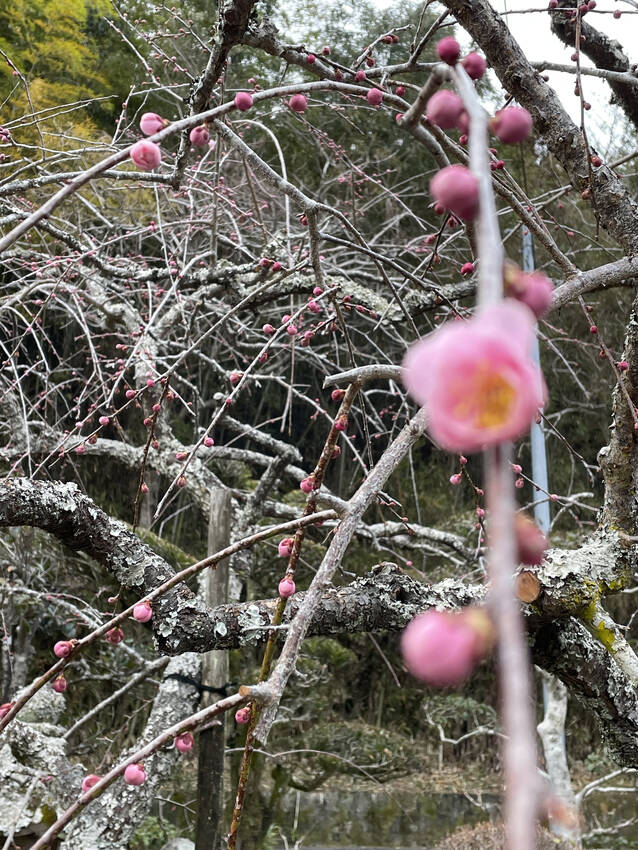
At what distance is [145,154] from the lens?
0.41 m

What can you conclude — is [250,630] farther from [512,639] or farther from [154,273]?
[154,273]

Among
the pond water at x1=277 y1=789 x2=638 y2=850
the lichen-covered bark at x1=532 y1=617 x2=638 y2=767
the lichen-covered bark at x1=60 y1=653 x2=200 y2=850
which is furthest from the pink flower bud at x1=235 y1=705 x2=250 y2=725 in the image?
the pond water at x1=277 y1=789 x2=638 y2=850

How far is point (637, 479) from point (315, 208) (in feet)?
2.10

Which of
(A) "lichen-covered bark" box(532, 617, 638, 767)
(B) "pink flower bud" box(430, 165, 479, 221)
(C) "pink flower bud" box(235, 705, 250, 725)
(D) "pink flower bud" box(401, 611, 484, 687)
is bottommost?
(D) "pink flower bud" box(401, 611, 484, 687)

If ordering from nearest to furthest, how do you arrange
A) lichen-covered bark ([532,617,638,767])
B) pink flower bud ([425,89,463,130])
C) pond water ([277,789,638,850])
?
pink flower bud ([425,89,463,130]), lichen-covered bark ([532,617,638,767]), pond water ([277,789,638,850])

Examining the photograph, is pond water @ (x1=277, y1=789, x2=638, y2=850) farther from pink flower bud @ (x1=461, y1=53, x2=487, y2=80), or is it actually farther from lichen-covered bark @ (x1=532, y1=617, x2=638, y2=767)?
pink flower bud @ (x1=461, y1=53, x2=487, y2=80)

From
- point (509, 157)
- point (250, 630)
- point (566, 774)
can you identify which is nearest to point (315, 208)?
point (250, 630)

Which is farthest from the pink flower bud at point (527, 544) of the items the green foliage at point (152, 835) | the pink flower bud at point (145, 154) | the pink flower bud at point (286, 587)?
the green foliage at point (152, 835)

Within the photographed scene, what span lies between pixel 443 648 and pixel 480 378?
0.21 feet

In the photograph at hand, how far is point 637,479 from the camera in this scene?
1.18 m

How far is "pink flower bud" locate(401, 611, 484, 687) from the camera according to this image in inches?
7.2

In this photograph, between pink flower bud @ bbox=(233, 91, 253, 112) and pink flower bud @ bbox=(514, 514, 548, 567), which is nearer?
pink flower bud @ bbox=(514, 514, 548, 567)

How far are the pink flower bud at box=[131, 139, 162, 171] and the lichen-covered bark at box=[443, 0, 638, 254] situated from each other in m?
0.67

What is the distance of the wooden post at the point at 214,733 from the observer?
5.64 ft
